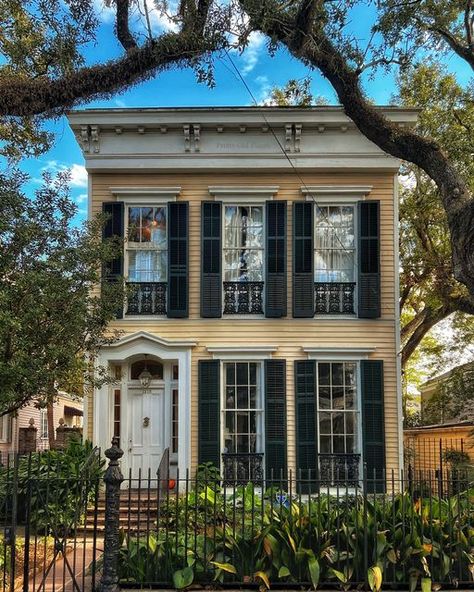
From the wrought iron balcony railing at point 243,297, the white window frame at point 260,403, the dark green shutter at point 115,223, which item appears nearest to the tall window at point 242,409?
the white window frame at point 260,403

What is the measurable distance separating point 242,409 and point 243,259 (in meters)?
3.31

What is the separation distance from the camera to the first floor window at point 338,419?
1328cm

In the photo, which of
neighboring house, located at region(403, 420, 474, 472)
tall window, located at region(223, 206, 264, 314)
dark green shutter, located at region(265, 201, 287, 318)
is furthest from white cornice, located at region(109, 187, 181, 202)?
neighboring house, located at region(403, 420, 474, 472)

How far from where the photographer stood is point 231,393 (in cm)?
1379

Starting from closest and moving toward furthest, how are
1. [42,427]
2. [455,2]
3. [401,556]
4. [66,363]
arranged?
1. [401,556]
2. [66,363]
3. [455,2]
4. [42,427]

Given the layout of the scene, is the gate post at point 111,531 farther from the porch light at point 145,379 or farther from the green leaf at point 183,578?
the porch light at point 145,379

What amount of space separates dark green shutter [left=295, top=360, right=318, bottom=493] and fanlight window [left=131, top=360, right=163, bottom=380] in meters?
3.10

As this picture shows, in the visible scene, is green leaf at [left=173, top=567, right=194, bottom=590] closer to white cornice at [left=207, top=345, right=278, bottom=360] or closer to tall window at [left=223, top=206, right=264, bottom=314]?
white cornice at [left=207, top=345, right=278, bottom=360]

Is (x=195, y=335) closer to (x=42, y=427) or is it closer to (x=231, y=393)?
(x=231, y=393)

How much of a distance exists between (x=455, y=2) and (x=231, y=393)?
872cm

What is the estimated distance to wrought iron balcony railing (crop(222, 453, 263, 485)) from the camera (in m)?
13.3

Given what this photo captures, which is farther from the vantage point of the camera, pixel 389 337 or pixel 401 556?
pixel 389 337

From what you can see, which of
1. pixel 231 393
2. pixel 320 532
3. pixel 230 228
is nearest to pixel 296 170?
pixel 230 228

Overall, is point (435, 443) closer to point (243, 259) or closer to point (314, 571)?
point (243, 259)
